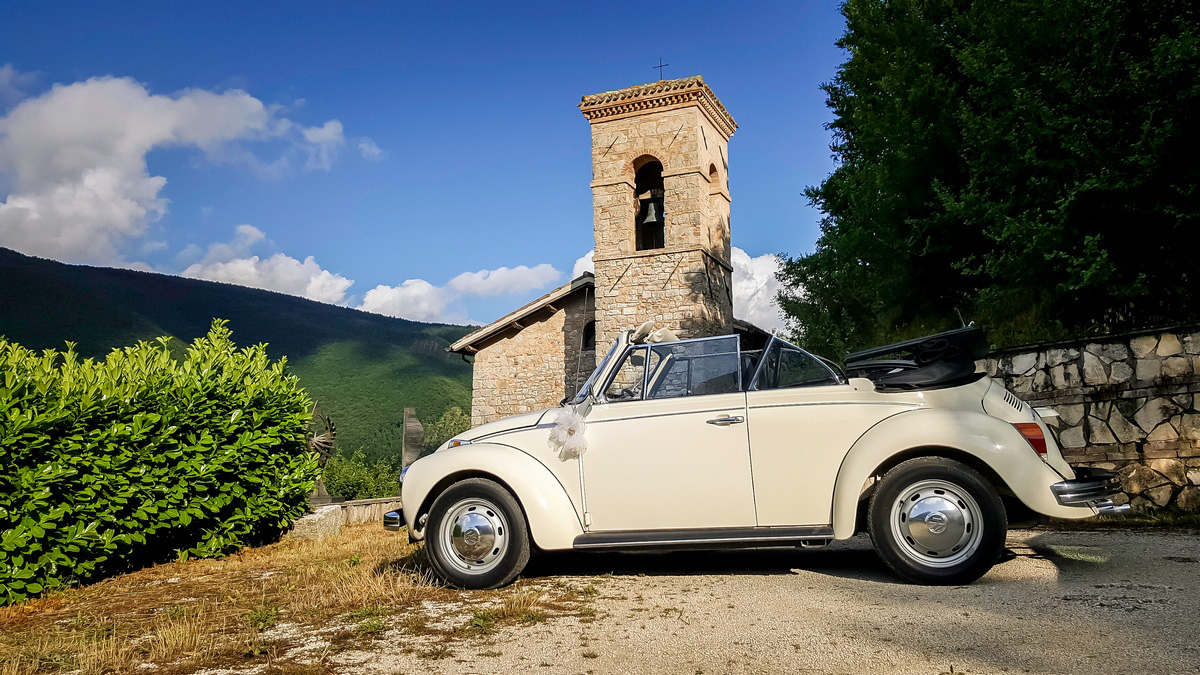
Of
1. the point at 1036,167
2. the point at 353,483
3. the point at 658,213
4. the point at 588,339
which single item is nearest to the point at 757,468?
the point at 1036,167

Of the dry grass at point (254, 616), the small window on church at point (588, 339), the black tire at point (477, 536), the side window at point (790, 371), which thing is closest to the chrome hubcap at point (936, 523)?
the side window at point (790, 371)

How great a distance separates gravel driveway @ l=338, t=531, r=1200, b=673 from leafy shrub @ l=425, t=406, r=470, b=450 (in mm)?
57899

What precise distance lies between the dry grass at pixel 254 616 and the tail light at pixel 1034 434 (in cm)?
286

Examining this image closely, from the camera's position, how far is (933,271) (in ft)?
40.3

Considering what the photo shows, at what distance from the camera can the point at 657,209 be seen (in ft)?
67.3

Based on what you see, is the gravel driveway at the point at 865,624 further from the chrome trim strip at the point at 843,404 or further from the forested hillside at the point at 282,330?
the forested hillside at the point at 282,330

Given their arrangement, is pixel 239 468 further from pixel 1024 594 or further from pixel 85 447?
pixel 1024 594

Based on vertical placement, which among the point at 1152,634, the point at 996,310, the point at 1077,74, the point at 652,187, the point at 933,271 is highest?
the point at 652,187

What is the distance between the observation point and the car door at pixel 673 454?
5023 millimetres

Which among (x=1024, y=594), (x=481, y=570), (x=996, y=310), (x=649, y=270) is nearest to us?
(x=1024, y=594)

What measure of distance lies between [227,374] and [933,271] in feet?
33.9

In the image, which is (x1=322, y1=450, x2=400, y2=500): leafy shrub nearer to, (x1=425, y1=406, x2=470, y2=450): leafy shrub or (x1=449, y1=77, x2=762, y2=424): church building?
(x1=449, y1=77, x2=762, y2=424): church building

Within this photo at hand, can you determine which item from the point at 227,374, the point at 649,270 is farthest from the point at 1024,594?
the point at 649,270

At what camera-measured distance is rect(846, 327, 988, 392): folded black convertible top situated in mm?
4941
